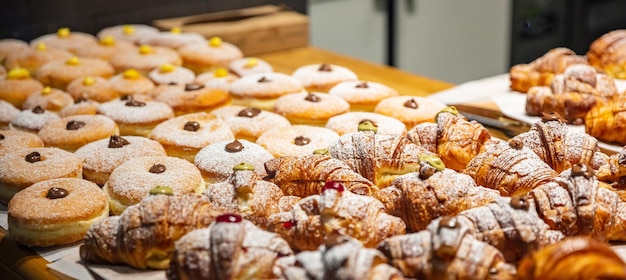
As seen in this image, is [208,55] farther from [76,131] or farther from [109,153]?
[109,153]

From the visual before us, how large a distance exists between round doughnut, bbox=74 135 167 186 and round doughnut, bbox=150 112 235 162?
0.21 feet

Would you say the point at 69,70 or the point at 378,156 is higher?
the point at 378,156

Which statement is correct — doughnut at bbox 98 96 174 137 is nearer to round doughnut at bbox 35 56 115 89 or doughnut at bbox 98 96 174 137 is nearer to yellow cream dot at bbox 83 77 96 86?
yellow cream dot at bbox 83 77 96 86

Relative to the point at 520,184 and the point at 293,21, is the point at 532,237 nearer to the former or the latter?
the point at 520,184

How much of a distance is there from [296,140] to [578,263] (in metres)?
1.55

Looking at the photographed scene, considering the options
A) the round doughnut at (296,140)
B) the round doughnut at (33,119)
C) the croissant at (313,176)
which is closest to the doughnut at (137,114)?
the round doughnut at (33,119)

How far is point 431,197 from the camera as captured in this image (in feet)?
7.89

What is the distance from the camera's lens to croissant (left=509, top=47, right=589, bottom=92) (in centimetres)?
398

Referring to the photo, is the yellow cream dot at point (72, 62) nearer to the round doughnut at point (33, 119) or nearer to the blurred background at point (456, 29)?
the round doughnut at point (33, 119)

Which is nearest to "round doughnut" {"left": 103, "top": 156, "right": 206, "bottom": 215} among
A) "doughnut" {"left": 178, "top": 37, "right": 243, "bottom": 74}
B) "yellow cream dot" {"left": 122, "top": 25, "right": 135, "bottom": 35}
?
"doughnut" {"left": 178, "top": 37, "right": 243, "bottom": 74}

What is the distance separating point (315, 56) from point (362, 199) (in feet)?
9.71

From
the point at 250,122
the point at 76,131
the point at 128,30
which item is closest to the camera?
the point at 76,131

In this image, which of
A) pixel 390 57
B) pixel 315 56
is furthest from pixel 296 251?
pixel 390 57

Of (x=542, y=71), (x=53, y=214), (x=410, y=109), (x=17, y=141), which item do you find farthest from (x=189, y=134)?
(x=542, y=71)
